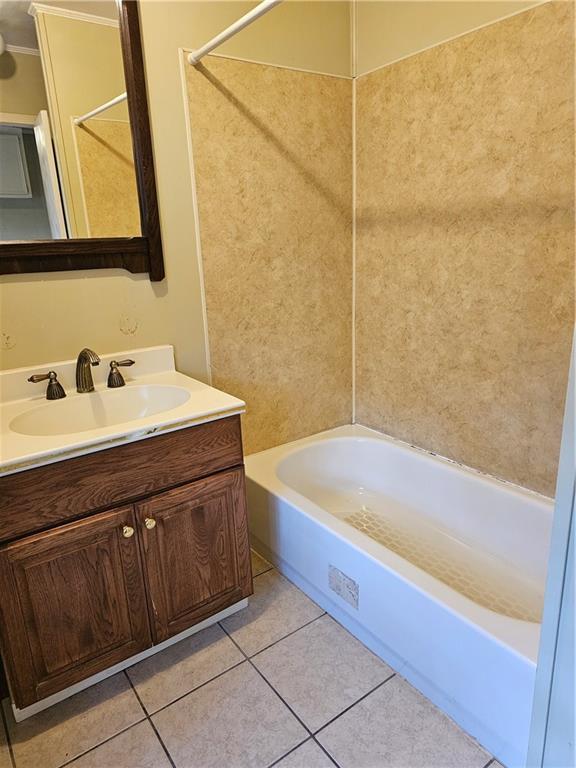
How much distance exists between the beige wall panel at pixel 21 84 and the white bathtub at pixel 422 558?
58.6 inches

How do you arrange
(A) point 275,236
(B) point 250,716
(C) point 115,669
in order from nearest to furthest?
(B) point 250,716 < (C) point 115,669 < (A) point 275,236

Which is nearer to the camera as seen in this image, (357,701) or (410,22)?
(357,701)

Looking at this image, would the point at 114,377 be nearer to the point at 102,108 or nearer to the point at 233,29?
the point at 102,108

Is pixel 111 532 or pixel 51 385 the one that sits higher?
pixel 51 385

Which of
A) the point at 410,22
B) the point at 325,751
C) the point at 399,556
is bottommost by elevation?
the point at 325,751

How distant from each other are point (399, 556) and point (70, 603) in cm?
101

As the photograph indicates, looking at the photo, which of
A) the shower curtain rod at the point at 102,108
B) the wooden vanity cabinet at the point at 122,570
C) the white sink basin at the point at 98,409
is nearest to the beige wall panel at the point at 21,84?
the shower curtain rod at the point at 102,108

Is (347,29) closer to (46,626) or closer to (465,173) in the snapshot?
(465,173)

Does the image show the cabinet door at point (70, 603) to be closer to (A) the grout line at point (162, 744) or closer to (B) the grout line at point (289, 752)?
(A) the grout line at point (162, 744)

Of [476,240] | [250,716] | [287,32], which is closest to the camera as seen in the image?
[250,716]

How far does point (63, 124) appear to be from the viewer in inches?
61.0

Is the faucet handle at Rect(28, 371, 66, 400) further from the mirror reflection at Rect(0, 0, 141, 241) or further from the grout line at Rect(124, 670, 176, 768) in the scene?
the grout line at Rect(124, 670, 176, 768)

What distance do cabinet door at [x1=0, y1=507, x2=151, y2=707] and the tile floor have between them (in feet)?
0.40

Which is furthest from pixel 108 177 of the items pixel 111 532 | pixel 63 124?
pixel 111 532
